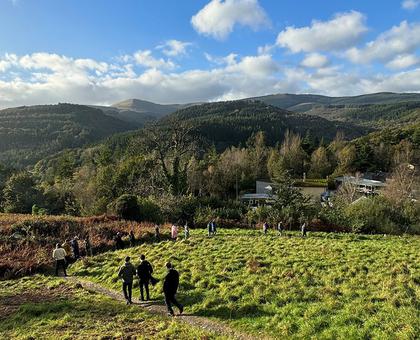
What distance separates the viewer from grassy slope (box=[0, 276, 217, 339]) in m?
10.6

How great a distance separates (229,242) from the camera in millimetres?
22938

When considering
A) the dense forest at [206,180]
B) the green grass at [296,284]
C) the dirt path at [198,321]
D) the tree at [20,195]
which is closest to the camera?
the green grass at [296,284]

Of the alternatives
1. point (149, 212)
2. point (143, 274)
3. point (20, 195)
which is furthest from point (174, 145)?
point (143, 274)

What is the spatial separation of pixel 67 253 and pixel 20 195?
3884 cm

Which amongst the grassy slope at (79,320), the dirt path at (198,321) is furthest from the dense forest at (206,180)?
the dirt path at (198,321)

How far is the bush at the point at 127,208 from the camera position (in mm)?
35781

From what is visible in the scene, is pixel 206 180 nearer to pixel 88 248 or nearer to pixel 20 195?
pixel 20 195

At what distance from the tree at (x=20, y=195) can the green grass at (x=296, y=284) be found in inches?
1574

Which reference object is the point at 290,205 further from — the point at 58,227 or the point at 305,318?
the point at 305,318

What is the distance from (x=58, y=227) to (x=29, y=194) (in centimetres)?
3149

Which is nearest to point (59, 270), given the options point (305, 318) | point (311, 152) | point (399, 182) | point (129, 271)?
point (129, 271)

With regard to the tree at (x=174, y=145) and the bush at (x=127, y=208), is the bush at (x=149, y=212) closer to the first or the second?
the bush at (x=127, y=208)

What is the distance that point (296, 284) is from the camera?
44.4 feet

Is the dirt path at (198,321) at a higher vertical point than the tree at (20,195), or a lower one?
higher
